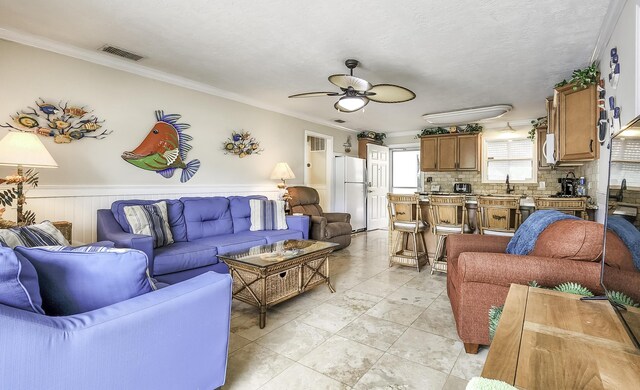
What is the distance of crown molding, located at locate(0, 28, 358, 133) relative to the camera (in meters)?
2.89

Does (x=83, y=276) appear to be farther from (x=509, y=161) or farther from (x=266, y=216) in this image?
(x=509, y=161)

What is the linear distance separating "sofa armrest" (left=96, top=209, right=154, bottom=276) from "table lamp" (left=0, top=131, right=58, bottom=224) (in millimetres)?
615

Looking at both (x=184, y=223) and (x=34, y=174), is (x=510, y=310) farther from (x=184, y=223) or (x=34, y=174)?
(x=34, y=174)

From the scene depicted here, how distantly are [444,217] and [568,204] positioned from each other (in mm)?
1210

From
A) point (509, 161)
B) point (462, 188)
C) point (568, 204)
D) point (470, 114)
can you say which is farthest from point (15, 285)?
point (509, 161)

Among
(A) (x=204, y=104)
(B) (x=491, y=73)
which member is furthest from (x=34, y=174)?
(B) (x=491, y=73)

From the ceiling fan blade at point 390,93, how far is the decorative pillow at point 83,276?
8.12 feet

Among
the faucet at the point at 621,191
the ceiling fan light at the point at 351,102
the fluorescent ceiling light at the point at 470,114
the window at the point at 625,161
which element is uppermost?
the fluorescent ceiling light at the point at 470,114

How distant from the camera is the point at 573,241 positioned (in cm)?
179

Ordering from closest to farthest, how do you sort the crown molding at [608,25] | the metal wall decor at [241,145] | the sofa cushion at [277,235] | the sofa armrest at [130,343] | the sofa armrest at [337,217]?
the sofa armrest at [130,343]
the crown molding at [608,25]
the sofa cushion at [277,235]
the metal wall decor at [241,145]
the sofa armrest at [337,217]

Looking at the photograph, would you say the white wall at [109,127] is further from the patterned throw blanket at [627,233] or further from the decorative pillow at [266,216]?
the patterned throw blanket at [627,233]

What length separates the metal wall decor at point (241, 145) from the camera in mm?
4698

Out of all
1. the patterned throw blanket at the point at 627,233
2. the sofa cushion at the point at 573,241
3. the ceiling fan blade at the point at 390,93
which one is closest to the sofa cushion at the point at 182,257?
the ceiling fan blade at the point at 390,93

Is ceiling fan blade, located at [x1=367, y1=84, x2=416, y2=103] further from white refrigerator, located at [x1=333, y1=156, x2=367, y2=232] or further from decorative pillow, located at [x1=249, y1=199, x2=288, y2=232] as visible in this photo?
white refrigerator, located at [x1=333, y1=156, x2=367, y2=232]
